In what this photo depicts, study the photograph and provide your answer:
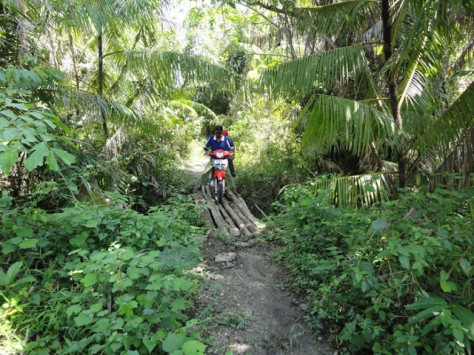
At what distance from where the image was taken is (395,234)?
259cm

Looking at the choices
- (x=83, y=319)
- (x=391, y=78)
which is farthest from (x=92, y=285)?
(x=391, y=78)

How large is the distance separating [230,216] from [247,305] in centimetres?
296

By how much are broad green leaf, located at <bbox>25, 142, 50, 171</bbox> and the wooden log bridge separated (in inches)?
102

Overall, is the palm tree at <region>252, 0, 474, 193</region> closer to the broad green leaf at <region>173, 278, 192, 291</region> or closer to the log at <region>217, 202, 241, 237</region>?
the log at <region>217, 202, 241, 237</region>

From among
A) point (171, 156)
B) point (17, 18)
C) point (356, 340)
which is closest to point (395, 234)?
point (356, 340)

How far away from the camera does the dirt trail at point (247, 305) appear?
2.47m

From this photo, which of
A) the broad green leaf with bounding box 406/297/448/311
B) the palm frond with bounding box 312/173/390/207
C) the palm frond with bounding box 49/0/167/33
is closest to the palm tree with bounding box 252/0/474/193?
the palm frond with bounding box 312/173/390/207

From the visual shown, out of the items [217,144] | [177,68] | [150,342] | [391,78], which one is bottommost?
[150,342]

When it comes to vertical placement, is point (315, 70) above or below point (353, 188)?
above

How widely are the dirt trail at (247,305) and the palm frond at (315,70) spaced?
251 centimetres

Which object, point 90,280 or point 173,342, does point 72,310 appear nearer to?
point 90,280

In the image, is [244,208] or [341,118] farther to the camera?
[244,208]

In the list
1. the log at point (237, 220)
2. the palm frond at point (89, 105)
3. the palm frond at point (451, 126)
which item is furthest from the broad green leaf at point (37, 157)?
the palm frond at point (451, 126)

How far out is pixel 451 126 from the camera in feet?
10.4
